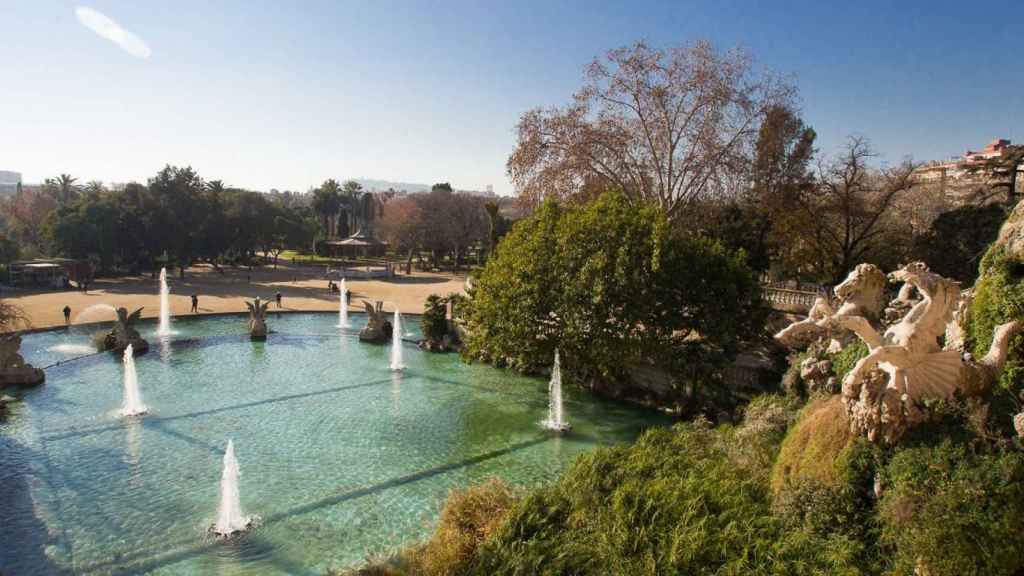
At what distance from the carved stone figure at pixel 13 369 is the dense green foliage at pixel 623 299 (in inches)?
598

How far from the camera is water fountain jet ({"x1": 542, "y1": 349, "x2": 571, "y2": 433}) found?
17375 millimetres

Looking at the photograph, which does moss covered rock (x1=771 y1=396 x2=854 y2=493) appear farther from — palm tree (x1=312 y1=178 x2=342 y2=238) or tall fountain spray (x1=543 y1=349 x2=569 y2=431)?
palm tree (x1=312 y1=178 x2=342 y2=238)

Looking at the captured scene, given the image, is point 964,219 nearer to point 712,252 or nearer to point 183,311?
point 712,252

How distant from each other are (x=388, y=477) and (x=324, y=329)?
715 inches

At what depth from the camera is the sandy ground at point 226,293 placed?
111ft

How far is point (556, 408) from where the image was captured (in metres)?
18.3

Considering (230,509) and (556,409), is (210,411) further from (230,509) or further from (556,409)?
(556,409)

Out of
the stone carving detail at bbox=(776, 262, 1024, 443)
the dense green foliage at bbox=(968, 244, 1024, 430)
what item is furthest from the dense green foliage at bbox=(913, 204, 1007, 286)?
the stone carving detail at bbox=(776, 262, 1024, 443)

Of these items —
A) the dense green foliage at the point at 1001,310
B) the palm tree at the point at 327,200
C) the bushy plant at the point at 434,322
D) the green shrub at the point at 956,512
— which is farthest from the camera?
the palm tree at the point at 327,200

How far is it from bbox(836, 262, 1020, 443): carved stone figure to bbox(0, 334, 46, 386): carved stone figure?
23.5 meters

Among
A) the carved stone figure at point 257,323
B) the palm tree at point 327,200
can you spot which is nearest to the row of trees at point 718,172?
the carved stone figure at point 257,323

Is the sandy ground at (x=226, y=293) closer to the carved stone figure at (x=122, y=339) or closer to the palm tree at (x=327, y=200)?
the carved stone figure at (x=122, y=339)

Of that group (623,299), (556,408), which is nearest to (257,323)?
(556,408)

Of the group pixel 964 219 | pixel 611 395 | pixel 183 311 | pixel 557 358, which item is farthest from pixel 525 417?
pixel 183 311
